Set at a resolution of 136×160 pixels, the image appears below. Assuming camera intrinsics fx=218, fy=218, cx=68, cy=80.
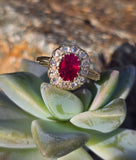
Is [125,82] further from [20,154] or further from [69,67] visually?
[20,154]

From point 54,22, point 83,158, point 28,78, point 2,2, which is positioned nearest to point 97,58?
point 54,22

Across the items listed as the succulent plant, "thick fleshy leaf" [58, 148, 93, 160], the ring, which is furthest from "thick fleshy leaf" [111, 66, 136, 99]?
"thick fleshy leaf" [58, 148, 93, 160]

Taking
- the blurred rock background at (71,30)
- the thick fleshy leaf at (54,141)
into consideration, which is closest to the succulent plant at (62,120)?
the thick fleshy leaf at (54,141)

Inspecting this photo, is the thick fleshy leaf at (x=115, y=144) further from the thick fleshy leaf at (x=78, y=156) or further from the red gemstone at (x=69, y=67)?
the red gemstone at (x=69, y=67)

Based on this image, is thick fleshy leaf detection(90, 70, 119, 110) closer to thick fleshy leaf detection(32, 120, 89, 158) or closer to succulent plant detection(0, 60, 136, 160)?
succulent plant detection(0, 60, 136, 160)

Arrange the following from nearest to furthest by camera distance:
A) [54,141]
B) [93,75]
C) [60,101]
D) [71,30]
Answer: [54,141] < [60,101] < [93,75] < [71,30]

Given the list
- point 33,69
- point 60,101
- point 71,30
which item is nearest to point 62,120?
point 60,101
